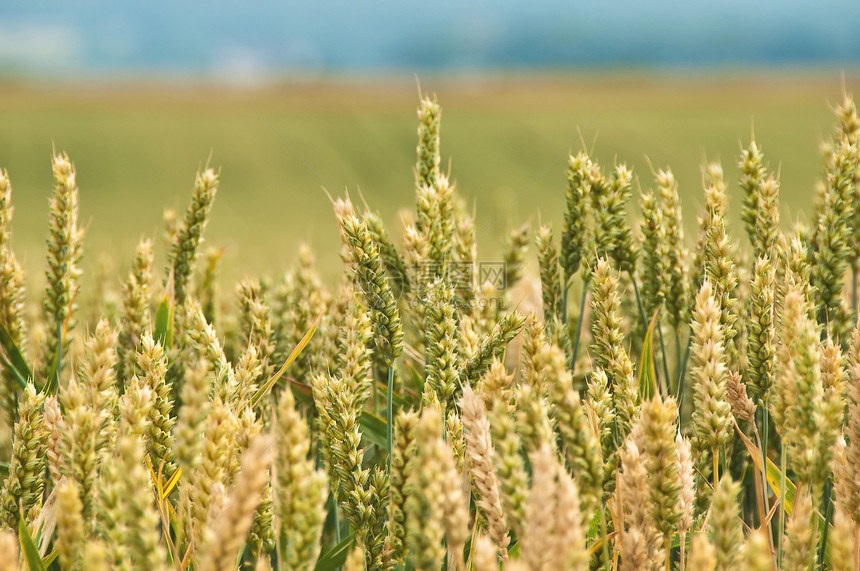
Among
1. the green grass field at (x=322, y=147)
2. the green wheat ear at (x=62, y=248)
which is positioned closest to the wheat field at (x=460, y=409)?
the green wheat ear at (x=62, y=248)

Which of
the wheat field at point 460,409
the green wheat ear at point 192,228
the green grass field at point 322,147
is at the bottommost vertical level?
the wheat field at point 460,409

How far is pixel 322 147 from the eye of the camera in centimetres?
2277

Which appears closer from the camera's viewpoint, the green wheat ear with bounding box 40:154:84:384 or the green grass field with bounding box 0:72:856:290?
the green wheat ear with bounding box 40:154:84:384

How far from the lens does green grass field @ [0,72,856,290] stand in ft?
48.5

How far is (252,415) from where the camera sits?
3.94ft

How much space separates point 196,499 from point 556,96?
3777 centimetres

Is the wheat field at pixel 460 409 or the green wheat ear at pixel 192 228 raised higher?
the green wheat ear at pixel 192 228

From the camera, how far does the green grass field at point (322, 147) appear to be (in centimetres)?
1480

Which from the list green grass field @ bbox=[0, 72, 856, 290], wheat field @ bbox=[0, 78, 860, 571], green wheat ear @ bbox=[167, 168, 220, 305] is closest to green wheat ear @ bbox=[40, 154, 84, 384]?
wheat field @ bbox=[0, 78, 860, 571]

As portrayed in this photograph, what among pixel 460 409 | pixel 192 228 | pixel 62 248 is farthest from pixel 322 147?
pixel 460 409

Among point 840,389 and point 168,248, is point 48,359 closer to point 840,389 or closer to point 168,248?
point 168,248

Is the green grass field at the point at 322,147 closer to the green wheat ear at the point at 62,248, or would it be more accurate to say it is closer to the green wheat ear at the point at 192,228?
the green wheat ear at the point at 192,228

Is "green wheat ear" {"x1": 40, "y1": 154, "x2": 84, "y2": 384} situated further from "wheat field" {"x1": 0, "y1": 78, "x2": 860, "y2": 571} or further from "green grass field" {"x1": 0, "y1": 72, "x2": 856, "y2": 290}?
"green grass field" {"x1": 0, "y1": 72, "x2": 856, "y2": 290}

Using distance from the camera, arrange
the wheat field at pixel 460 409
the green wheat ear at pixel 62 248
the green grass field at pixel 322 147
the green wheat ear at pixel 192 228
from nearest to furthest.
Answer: the wheat field at pixel 460 409, the green wheat ear at pixel 62 248, the green wheat ear at pixel 192 228, the green grass field at pixel 322 147
